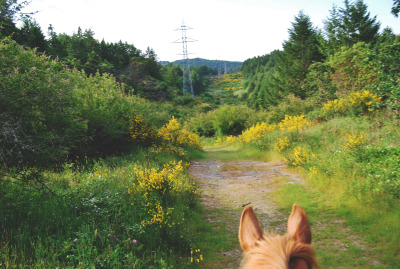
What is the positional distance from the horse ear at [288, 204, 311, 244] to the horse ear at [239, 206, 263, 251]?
0.18 m

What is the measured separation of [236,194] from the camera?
644cm

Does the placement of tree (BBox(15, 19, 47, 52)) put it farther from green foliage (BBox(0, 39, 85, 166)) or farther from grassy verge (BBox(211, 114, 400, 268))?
grassy verge (BBox(211, 114, 400, 268))

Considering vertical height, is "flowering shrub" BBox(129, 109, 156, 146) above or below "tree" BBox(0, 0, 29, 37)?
below

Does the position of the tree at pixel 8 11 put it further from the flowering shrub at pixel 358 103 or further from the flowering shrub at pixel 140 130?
the flowering shrub at pixel 358 103

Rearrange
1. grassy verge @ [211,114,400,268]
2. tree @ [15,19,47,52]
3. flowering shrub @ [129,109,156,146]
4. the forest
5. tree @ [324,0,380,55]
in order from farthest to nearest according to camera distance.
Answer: tree @ [15,19,47,52] < tree @ [324,0,380,55] < flowering shrub @ [129,109,156,146] < grassy verge @ [211,114,400,268] < the forest

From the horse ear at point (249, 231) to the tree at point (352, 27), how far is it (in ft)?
82.8

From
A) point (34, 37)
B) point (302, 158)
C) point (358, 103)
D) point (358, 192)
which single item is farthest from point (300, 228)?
point (34, 37)

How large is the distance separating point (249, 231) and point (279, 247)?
267mm

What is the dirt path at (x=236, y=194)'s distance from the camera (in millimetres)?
4311

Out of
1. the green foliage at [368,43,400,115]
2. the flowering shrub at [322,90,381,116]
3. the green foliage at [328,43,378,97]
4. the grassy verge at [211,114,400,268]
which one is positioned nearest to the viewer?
the grassy verge at [211,114,400,268]

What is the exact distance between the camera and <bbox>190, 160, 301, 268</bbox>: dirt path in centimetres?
431

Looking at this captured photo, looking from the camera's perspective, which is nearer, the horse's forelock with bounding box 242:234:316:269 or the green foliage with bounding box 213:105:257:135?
the horse's forelock with bounding box 242:234:316:269

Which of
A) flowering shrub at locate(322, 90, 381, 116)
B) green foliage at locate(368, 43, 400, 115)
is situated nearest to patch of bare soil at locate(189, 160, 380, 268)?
green foliage at locate(368, 43, 400, 115)

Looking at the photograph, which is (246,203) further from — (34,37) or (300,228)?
(34,37)
